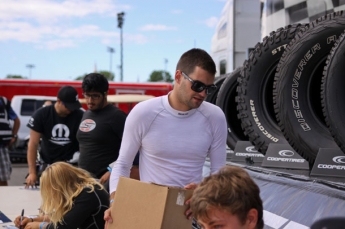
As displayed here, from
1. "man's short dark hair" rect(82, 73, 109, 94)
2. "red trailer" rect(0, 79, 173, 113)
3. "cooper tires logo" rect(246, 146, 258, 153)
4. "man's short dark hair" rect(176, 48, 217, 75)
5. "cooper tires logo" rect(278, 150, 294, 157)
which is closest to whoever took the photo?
"man's short dark hair" rect(176, 48, 217, 75)

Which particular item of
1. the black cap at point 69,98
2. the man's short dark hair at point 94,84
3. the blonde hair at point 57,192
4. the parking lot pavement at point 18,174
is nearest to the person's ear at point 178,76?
the blonde hair at point 57,192

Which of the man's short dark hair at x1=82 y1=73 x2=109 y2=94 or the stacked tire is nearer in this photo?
the stacked tire

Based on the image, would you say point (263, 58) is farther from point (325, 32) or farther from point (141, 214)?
point (141, 214)

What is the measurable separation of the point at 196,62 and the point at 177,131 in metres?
0.36

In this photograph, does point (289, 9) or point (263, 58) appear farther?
point (289, 9)

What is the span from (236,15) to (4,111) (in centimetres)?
423

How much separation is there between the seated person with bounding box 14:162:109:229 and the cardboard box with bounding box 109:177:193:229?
0.78 meters

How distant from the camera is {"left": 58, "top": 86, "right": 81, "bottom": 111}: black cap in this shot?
18.5 ft

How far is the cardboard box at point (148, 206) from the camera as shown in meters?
2.69

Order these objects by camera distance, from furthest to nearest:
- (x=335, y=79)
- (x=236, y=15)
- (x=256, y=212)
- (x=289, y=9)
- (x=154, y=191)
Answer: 1. (x=236, y=15)
2. (x=289, y=9)
3. (x=335, y=79)
4. (x=154, y=191)
5. (x=256, y=212)

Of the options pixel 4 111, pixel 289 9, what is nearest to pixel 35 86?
pixel 4 111

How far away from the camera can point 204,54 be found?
2.98 meters

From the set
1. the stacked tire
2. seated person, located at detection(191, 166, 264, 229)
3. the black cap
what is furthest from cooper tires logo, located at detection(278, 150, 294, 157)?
seated person, located at detection(191, 166, 264, 229)

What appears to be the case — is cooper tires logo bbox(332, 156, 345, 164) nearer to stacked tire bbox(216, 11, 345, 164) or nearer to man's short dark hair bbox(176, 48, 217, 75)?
stacked tire bbox(216, 11, 345, 164)
